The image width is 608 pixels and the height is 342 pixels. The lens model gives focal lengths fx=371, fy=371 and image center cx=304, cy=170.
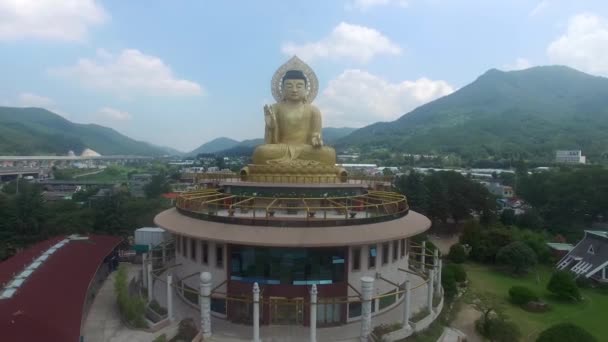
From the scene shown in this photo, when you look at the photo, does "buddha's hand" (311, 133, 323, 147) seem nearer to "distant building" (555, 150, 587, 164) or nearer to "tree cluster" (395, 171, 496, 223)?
"tree cluster" (395, 171, 496, 223)

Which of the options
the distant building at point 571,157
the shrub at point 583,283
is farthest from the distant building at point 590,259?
the distant building at point 571,157

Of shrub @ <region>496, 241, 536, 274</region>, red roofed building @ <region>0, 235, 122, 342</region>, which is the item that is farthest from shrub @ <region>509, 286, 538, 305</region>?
red roofed building @ <region>0, 235, 122, 342</region>

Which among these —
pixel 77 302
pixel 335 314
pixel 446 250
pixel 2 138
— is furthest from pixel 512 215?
pixel 2 138

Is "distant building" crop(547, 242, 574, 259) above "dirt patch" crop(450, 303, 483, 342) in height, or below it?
above

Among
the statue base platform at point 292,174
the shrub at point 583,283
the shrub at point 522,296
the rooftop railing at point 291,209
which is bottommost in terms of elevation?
the shrub at point 583,283

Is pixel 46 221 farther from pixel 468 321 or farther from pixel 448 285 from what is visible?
pixel 468 321

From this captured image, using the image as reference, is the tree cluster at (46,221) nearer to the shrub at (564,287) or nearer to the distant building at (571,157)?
the shrub at (564,287)
